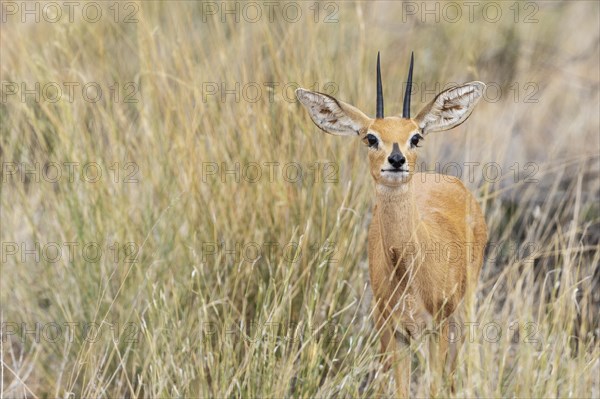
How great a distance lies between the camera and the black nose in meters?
3.34

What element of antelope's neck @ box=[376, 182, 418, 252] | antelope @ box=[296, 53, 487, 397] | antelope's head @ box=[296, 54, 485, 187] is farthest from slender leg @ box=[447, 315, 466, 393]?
antelope's head @ box=[296, 54, 485, 187]

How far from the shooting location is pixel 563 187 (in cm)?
584

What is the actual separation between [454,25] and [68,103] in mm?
4093

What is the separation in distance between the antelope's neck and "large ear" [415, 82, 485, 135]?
0.75 feet

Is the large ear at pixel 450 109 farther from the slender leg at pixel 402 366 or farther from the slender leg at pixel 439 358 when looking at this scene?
the slender leg at pixel 402 366

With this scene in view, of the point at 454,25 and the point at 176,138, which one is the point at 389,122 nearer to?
the point at 176,138

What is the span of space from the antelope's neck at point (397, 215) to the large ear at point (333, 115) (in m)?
0.23

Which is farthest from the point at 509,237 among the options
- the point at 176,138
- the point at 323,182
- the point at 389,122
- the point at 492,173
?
the point at 389,122

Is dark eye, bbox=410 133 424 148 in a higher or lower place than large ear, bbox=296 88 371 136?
lower

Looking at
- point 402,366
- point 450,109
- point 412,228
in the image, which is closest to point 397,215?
point 412,228

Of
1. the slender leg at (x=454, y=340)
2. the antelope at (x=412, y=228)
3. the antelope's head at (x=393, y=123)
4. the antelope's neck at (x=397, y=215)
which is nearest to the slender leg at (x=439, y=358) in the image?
the antelope at (x=412, y=228)

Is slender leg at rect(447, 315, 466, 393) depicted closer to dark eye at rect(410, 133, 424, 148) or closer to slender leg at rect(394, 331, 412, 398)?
slender leg at rect(394, 331, 412, 398)

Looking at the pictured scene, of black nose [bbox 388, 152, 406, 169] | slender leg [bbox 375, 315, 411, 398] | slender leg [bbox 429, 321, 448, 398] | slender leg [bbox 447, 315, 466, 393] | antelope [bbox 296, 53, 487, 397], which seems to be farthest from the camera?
slender leg [bbox 447, 315, 466, 393]

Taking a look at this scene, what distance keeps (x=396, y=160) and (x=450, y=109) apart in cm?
36
